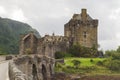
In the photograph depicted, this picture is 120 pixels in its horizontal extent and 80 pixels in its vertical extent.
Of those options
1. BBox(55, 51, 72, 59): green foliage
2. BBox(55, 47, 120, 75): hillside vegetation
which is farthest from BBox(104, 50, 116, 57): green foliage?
BBox(55, 51, 72, 59): green foliage

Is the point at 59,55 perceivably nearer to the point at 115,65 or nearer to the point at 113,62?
the point at 113,62

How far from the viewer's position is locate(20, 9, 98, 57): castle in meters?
112

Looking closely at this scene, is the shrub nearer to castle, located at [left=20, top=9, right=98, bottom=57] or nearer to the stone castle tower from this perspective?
castle, located at [left=20, top=9, right=98, bottom=57]

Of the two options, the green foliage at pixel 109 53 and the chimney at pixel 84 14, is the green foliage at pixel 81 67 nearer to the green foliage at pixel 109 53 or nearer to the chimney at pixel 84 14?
the green foliage at pixel 109 53

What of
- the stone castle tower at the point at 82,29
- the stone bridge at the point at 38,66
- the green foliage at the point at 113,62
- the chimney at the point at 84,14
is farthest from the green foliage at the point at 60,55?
the stone bridge at the point at 38,66

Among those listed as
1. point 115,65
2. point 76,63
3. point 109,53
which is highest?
point 109,53

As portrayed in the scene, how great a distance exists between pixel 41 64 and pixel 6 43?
95.3 metres

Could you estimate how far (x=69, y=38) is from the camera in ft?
381

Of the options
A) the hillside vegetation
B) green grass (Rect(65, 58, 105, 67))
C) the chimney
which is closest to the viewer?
the hillside vegetation

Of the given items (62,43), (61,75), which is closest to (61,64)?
(61,75)

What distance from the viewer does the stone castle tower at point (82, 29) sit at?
11725 centimetres

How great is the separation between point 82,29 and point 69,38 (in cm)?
514

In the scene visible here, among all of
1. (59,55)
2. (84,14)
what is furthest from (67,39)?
(84,14)

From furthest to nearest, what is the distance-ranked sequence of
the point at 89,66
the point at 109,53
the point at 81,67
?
the point at 109,53 < the point at 89,66 < the point at 81,67
